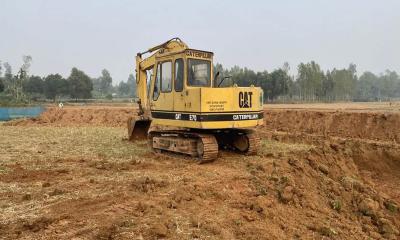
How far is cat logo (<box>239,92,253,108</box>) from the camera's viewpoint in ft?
37.6

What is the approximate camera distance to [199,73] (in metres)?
11.8

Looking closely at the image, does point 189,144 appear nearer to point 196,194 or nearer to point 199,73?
point 199,73

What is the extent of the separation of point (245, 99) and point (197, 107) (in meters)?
1.60

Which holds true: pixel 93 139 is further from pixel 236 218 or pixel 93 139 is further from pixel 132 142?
pixel 236 218

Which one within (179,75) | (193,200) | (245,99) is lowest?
(193,200)

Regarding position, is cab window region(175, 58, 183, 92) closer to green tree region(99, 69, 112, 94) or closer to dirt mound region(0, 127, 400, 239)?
dirt mound region(0, 127, 400, 239)

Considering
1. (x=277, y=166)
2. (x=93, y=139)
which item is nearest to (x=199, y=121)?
(x=277, y=166)

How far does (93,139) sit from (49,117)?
1434 centimetres

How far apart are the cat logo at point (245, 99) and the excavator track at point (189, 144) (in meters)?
1.26

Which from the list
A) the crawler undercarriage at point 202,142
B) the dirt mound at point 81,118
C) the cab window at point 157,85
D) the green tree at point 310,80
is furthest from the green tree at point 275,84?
the cab window at point 157,85

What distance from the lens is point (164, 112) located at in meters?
12.2

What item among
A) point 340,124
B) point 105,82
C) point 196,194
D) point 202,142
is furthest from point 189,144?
point 105,82

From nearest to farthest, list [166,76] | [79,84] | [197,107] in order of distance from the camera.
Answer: [197,107]
[166,76]
[79,84]

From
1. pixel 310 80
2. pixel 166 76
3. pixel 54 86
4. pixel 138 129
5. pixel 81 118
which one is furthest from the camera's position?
pixel 310 80
